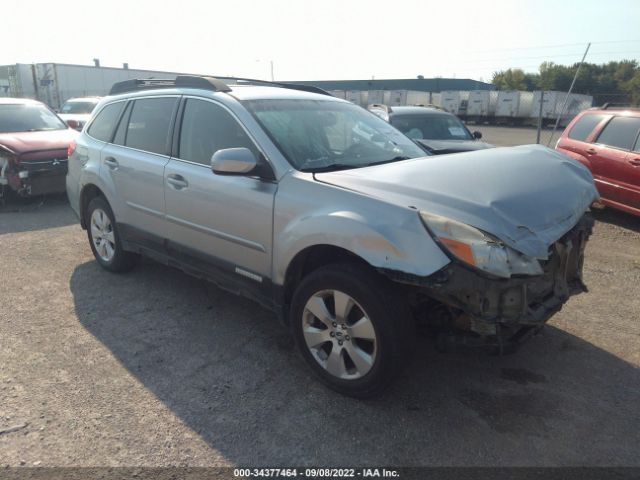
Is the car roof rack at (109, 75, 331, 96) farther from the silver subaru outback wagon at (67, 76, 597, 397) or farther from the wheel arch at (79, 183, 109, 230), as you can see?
the wheel arch at (79, 183, 109, 230)

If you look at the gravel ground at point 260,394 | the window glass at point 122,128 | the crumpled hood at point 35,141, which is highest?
the window glass at point 122,128

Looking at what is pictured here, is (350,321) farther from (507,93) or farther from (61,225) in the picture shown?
(507,93)

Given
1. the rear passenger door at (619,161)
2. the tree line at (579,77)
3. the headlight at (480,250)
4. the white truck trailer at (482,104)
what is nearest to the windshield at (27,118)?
the headlight at (480,250)

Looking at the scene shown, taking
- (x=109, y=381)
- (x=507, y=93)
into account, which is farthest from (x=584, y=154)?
(x=507, y=93)

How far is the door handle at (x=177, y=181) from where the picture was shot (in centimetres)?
389

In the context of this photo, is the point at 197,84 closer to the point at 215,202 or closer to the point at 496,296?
the point at 215,202

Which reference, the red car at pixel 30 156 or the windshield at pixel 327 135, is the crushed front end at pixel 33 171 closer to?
the red car at pixel 30 156

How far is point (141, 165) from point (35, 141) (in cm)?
514

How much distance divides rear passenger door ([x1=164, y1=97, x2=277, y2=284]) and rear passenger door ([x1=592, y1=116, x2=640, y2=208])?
570 cm

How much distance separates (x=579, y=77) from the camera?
65.9 meters

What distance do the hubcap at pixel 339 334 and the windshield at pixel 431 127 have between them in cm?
657

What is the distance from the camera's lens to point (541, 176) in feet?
10.4

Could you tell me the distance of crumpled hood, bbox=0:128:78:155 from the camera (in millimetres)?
7977

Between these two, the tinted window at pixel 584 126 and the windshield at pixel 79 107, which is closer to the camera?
the tinted window at pixel 584 126
